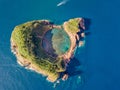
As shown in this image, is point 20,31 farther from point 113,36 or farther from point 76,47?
point 113,36

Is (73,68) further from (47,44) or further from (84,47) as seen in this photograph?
(47,44)

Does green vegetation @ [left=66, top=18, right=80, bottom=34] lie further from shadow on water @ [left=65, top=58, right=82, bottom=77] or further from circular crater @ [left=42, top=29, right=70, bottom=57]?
shadow on water @ [left=65, top=58, right=82, bottom=77]

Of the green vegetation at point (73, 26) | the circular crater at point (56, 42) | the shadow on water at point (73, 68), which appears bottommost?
the shadow on water at point (73, 68)

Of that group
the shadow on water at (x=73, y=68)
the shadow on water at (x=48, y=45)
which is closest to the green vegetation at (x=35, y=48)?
the shadow on water at (x=48, y=45)

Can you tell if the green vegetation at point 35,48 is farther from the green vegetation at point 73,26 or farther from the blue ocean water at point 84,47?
the green vegetation at point 73,26

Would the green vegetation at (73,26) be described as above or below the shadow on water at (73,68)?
above

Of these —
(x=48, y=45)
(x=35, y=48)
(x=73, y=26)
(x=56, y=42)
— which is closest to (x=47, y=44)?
(x=48, y=45)
